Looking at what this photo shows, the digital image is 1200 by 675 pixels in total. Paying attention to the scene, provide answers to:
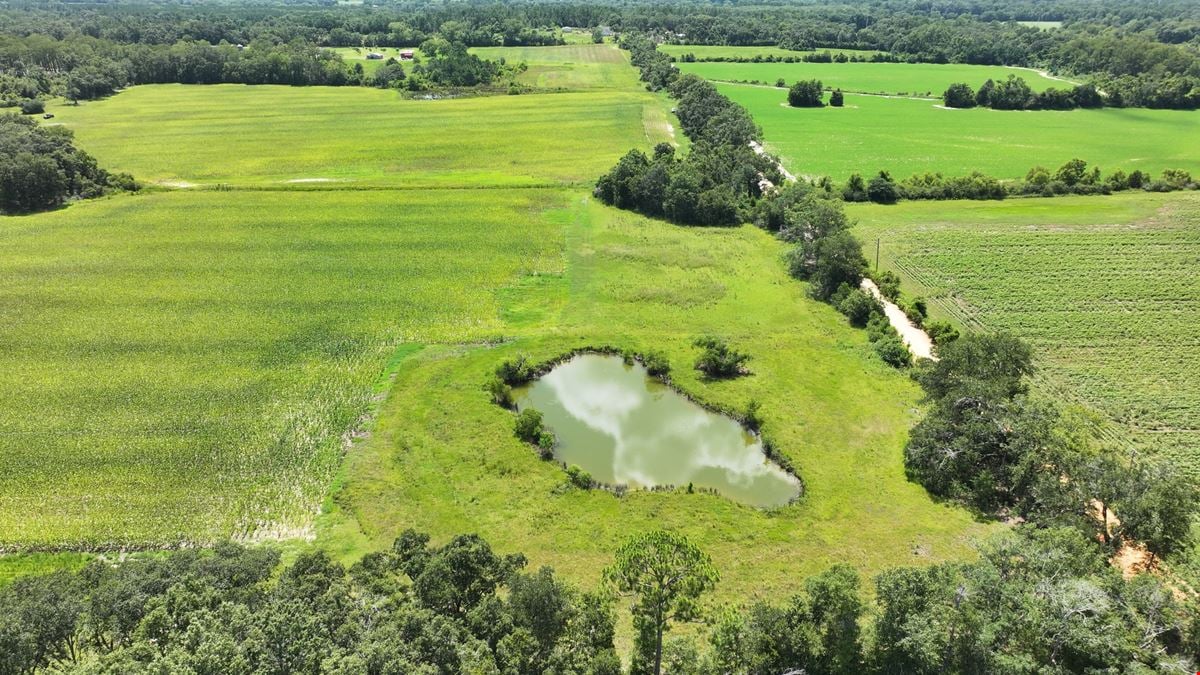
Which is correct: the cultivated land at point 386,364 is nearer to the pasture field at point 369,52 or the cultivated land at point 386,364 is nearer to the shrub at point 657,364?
the shrub at point 657,364

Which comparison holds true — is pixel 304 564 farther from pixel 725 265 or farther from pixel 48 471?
pixel 725 265

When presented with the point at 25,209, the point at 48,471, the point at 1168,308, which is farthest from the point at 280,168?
the point at 1168,308

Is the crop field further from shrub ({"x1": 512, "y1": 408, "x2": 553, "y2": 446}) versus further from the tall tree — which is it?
shrub ({"x1": 512, "y1": 408, "x2": 553, "y2": 446})

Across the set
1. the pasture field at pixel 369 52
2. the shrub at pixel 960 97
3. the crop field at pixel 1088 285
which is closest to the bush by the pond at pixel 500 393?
the crop field at pixel 1088 285

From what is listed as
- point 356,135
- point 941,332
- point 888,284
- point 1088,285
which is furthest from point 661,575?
point 356,135

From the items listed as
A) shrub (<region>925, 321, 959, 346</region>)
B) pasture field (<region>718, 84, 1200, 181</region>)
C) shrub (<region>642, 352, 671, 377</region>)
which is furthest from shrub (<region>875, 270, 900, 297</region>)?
pasture field (<region>718, 84, 1200, 181</region>)
